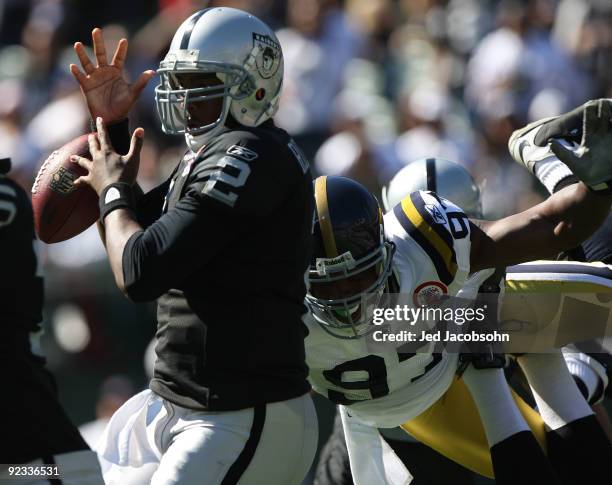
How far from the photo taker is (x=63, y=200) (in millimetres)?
3619

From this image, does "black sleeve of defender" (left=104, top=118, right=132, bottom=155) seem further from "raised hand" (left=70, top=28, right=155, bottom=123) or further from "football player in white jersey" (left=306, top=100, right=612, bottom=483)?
"football player in white jersey" (left=306, top=100, right=612, bottom=483)

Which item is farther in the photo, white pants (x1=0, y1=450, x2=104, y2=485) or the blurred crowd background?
the blurred crowd background

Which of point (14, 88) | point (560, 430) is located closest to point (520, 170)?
point (560, 430)

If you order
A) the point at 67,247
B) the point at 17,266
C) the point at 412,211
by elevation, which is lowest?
the point at 67,247

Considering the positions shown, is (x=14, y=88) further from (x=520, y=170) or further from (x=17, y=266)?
(x=17, y=266)

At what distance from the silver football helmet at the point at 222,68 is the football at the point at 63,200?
310mm

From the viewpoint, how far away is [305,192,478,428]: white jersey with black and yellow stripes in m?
4.27

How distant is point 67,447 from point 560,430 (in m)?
2.18

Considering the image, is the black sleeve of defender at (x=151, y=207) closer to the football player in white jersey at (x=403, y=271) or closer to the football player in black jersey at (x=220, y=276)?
the football player in black jersey at (x=220, y=276)

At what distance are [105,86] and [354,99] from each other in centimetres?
543

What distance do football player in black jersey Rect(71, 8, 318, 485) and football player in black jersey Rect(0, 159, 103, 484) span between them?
0.69 feet

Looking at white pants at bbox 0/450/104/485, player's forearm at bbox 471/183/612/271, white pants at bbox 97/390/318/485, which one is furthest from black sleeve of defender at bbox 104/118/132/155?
player's forearm at bbox 471/183/612/271

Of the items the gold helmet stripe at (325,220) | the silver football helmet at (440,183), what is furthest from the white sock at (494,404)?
the silver football helmet at (440,183)

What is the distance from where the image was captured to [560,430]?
4742 millimetres
